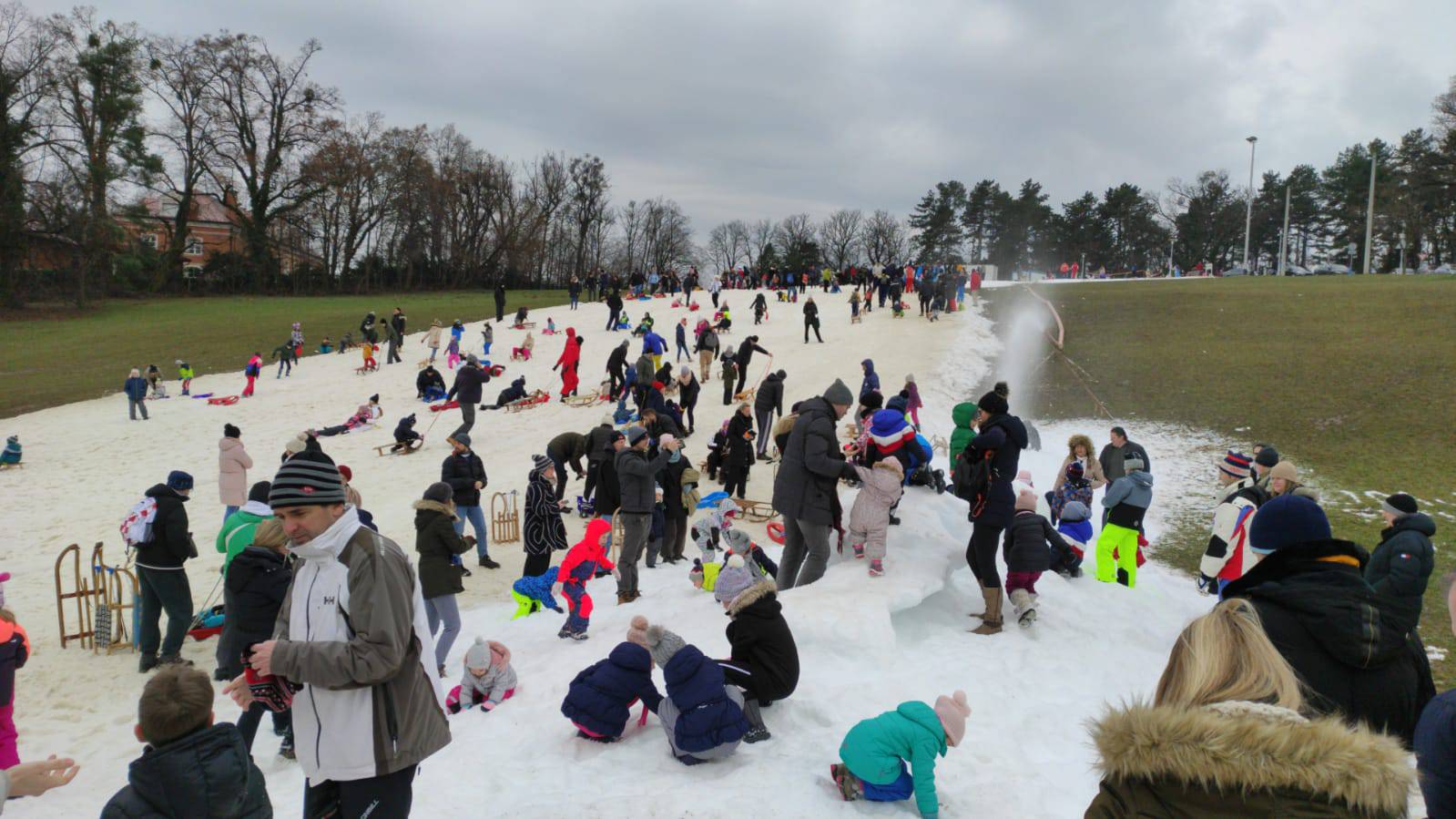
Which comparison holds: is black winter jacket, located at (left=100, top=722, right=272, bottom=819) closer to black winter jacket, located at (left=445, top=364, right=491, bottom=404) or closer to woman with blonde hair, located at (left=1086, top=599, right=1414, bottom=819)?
woman with blonde hair, located at (left=1086, top=599, right=1414, bottom=819)

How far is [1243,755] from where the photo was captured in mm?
1634

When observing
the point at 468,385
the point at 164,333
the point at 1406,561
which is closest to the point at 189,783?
the point at 1406,561

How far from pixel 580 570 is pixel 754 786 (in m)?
3.27

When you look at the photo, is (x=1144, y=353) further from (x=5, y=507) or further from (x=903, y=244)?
(x=903, y=244)

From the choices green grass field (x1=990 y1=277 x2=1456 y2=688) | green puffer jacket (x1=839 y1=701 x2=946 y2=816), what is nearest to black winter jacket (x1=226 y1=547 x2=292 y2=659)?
green puffer jacket (x1=839 y1=701 x2=946 y2=816)

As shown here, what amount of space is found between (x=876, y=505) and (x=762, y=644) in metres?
2.62

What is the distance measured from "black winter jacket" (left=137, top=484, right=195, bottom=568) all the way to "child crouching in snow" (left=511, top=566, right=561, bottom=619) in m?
2.92

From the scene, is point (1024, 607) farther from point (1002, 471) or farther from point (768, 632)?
point (768, 632)

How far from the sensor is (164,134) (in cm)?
4938

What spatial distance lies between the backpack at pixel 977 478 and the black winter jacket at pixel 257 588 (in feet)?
17.3

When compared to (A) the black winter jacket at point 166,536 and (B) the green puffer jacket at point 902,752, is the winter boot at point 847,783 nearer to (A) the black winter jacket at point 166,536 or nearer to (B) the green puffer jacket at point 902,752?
(B) the green puffer jacket at point 902,752

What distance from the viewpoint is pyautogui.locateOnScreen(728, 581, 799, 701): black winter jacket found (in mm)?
4934

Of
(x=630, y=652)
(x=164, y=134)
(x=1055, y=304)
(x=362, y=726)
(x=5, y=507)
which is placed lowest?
(x=5, y=507)

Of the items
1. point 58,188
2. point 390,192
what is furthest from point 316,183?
point 58,188
